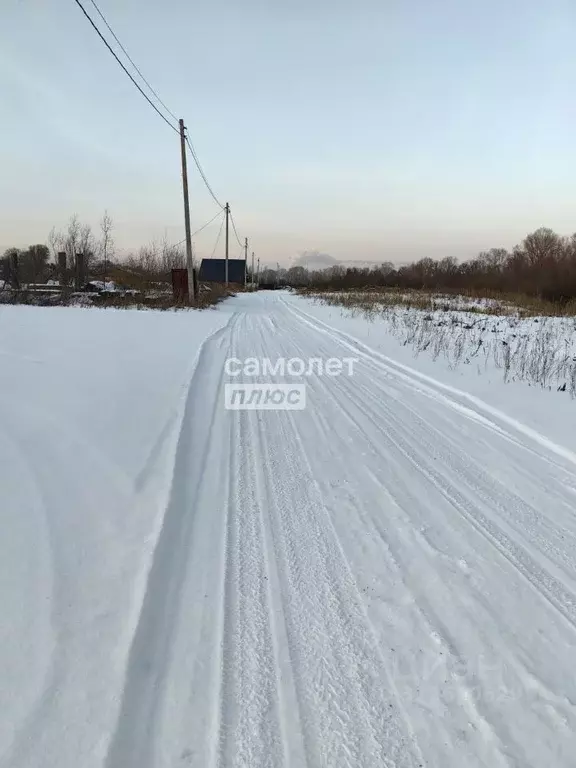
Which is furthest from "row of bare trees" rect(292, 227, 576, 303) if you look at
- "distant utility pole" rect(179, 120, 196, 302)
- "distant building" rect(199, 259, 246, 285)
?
"distant utility pole" rect(179, 120, 196, 302)

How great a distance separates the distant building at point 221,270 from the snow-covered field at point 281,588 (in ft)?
206

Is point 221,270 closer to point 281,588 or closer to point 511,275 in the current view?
point 511,275

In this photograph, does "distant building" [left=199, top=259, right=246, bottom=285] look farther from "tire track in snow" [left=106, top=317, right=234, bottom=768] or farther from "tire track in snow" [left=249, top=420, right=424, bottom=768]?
"tire track in snow" [left=249, top=420, right=424, bottom=768]

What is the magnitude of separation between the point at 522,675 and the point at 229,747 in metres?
1.16

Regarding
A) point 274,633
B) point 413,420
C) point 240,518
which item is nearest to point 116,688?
point 274,633

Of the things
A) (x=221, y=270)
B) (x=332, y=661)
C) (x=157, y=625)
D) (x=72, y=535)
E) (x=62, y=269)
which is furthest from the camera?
(x=221, y=270)

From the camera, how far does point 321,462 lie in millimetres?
3805

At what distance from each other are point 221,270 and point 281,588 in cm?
7001

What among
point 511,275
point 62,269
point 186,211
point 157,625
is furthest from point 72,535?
point 511,275

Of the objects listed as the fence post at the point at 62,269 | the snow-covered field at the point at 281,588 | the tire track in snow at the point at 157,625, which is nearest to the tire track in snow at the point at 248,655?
the snow-covered field at the point at 281,588

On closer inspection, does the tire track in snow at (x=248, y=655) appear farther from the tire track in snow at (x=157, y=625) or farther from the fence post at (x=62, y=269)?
the fence post at (x=62, y=269)

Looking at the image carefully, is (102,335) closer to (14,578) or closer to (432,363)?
(432,363)

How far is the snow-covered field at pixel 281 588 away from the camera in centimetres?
156

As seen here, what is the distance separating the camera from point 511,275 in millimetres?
36344
